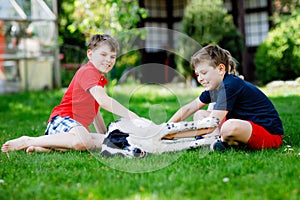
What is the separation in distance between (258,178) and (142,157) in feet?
3.07

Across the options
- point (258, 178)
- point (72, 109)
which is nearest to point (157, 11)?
point (72, 109)

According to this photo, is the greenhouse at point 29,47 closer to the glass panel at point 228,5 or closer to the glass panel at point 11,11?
the glass panel at point 11,11

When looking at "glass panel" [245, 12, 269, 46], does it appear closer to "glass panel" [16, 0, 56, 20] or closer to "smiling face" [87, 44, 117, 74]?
"glass panel" [16, 0, 56, 20]

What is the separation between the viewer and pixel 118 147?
10.7 feet

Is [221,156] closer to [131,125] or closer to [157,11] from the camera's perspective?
[131,125]

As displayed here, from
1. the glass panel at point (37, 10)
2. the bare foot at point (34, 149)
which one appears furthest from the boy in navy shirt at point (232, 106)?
the glass panel at point (37, 10)

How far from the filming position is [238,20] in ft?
44.7

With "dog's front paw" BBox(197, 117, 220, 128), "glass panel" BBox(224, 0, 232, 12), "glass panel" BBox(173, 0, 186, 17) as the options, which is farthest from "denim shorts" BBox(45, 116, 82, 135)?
"glass panel" BBox(173, 0, 186, 17)

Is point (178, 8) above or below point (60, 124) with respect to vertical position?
above

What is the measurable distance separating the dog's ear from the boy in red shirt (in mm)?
160

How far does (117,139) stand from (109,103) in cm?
27

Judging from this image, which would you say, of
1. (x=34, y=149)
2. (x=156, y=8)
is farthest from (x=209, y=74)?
(x=156, y=8)

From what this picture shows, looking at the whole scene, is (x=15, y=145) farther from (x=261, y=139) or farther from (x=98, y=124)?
(x=261, y=139)

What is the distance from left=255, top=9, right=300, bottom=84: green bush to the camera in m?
11.1
